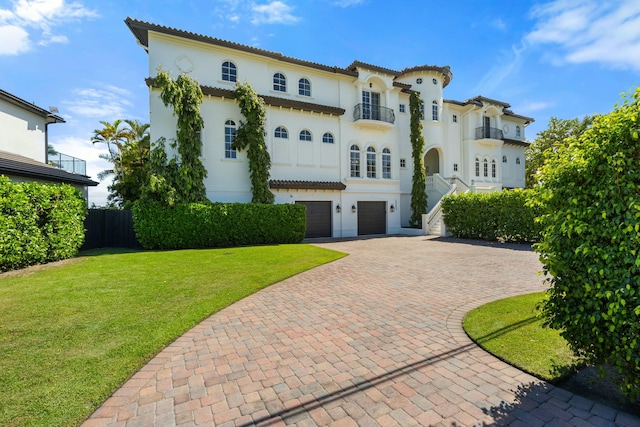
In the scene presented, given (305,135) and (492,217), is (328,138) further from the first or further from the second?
(492,217)

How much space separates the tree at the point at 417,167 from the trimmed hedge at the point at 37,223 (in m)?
20.6

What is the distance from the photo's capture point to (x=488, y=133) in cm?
2836

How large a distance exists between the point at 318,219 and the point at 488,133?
66.4ft

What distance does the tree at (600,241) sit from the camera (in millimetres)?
2461

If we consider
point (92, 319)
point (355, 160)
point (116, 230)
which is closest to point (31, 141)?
point (116, 230)

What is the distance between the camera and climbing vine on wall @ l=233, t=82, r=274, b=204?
55.0 ft

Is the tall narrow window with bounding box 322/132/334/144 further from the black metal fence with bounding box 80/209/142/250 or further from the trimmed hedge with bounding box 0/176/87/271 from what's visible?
the trimmed hedge with bounding box 0/176/87/271

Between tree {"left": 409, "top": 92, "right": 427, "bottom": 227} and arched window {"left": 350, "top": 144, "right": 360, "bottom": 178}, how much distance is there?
4.79 m

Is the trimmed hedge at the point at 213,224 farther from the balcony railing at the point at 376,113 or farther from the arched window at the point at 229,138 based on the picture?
the balcony railing at the point at 376,113

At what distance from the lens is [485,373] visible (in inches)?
135

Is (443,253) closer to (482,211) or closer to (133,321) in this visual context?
(482,211)

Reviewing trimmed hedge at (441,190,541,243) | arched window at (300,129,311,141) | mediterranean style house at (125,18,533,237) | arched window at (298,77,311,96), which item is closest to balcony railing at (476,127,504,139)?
mediterranean style house at (125,18,533,237)

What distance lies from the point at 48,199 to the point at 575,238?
1458 cm

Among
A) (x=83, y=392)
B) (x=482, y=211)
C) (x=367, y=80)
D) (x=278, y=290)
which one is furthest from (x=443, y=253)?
(x=367, y=80)
